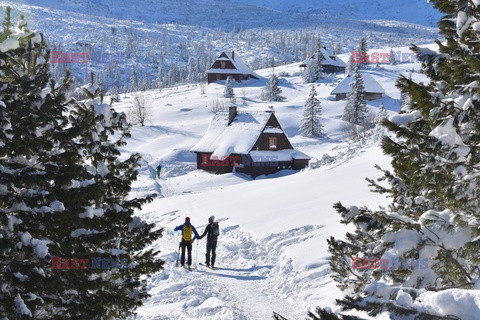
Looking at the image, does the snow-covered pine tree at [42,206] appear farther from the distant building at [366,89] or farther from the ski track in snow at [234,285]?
the distant building at [366,89]

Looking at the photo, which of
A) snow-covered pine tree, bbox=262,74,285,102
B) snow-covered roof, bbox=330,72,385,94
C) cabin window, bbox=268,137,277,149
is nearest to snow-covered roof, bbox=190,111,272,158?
cabin window, bbox=268,137,277,149

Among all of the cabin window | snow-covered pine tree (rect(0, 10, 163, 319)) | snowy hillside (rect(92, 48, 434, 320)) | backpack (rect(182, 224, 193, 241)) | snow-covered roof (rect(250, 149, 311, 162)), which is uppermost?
snow-covered pine tree (rect(0, 10, 163, 319))

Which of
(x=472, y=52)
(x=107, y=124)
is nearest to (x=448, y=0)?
(x=472, y=52)

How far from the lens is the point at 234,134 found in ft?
161

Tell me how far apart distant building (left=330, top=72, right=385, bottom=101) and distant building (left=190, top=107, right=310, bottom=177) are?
3499 cm

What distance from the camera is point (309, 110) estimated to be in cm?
6341

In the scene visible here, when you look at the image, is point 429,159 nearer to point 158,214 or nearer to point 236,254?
point 236,254

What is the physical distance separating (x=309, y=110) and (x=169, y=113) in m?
27.9

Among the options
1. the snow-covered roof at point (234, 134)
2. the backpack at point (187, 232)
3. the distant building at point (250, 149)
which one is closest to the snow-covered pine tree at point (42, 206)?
the backpack at point (187, 232)

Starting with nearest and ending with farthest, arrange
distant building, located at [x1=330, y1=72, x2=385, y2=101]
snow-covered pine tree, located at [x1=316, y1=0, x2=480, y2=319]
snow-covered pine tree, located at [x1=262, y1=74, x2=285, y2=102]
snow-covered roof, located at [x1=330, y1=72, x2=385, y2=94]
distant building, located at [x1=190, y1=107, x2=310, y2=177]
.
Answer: snow-covered pine tree, located at [x1=316, y1=0, x2=480, y2=319] < distant building, located at [x1=190, y1=107, x2=310, y2=177] < snow-covered roof, located at [x1=330, y1=72, x2=385, y2=94] < distant building, located at [x1=330, y1=72, x2=385, y2=101] < snow-covered pine tree, located at [x1=262, y1=74, x2=285, y2=102]

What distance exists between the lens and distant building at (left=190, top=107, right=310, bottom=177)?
46.9m

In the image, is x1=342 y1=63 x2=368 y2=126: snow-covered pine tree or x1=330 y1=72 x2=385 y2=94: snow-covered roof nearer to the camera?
x1=342 y1=63 x2=368 y2=126: snow-covered pine tree

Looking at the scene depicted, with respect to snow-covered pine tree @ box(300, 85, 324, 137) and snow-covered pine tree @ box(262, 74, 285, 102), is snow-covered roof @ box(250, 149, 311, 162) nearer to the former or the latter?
snow-covered pine tree @ box(300, 85, 324, 137)

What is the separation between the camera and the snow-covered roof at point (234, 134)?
47.1 metres
